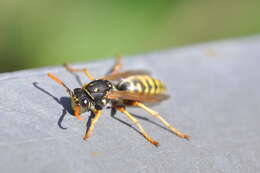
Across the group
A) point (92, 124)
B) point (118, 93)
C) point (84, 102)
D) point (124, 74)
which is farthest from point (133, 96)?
point (92, 124)

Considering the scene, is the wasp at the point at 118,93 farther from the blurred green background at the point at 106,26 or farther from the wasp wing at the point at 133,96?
the blurred green background at the point at 106,26

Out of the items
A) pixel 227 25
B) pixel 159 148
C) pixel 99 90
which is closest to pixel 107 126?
pixel 159 148

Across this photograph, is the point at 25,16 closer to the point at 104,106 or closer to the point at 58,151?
the point at 104,106

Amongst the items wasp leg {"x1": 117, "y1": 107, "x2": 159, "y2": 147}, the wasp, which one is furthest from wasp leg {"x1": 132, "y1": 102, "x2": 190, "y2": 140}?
wasp leg {"x1": 117, "y1": 107, "x2": 159, "y2": 147}

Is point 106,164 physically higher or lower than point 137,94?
higher

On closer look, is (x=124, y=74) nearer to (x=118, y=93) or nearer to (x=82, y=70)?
(x=118, y=93)
